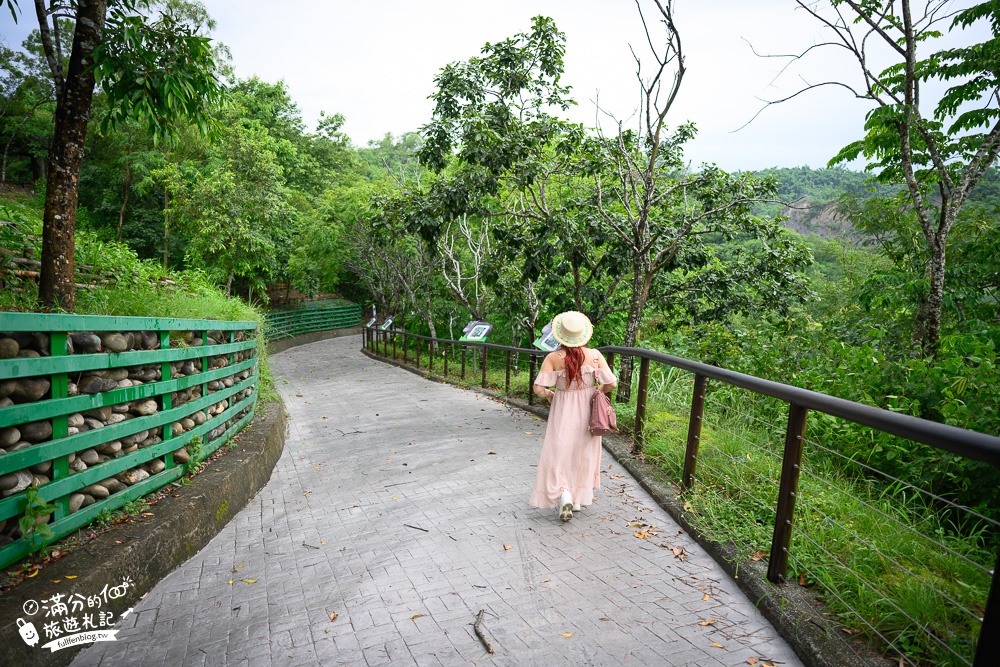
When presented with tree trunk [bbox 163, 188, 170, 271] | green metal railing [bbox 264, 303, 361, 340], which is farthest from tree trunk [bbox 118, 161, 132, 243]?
green metal railing [bbox 264, 303, 361, 340]

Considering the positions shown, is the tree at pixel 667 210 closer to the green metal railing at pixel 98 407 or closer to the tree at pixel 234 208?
the green metal railing at pixel 98 407

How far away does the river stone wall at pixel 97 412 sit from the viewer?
111 inches

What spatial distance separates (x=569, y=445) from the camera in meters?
4.42

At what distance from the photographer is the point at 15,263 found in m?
5.78

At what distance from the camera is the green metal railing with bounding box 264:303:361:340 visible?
27.1 metres

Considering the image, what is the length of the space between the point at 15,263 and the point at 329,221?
19.4 m

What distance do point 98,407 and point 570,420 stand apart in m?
3.13

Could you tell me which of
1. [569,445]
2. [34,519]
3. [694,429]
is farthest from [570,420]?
[34,519]

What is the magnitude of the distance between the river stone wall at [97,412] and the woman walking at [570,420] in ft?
9.32

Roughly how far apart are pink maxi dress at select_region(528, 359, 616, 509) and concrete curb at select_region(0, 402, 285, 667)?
250 cm

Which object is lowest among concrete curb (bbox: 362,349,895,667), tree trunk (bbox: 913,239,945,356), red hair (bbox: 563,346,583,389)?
concrete curb (bbox: 362,349,895,667)

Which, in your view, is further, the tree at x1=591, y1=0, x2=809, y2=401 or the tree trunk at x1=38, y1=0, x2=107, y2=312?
the tree at x1=591, y1=0, x2=809, y2=401

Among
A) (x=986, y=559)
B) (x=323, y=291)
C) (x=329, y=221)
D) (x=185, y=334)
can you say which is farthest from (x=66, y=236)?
(x=323, y=291)

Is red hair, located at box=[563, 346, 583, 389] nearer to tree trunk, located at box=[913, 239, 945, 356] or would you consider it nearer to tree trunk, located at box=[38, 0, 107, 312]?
tree trunk, located at box=[38, 0, 107, 312]
